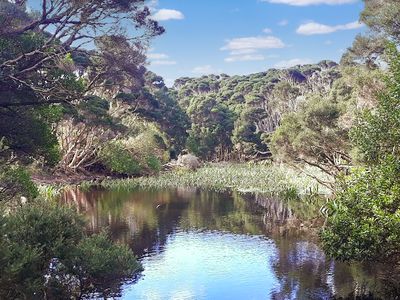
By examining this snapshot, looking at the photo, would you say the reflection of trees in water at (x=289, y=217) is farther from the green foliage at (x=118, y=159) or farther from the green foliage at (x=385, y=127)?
the green foliage at (x=118, y=159)

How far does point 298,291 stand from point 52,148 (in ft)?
31.5

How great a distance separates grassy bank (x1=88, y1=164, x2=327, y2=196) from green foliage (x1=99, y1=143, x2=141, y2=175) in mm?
1974

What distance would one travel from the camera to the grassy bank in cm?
3478

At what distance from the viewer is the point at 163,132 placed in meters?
57.3

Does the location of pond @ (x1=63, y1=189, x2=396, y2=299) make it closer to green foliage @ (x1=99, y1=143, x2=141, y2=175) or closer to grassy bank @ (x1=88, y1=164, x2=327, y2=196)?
grassy bank @ (x1=88, y1=164, x2=327, y2=196)

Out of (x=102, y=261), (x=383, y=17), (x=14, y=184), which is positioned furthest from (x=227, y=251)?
(x=383, y=17)

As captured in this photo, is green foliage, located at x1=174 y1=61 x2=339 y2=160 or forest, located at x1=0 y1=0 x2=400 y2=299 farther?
green foliage, located at x1=174 y1=61 x2=339 y2=160

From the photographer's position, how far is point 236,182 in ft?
136

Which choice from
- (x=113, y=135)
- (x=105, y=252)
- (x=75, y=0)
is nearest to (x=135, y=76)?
(x=75, y=0)

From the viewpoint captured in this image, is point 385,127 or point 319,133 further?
point 319,133

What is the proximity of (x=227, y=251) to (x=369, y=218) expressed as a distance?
322 inches

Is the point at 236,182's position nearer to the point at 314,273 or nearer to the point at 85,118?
the point at 85,118

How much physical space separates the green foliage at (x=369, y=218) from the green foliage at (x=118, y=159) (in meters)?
32.4

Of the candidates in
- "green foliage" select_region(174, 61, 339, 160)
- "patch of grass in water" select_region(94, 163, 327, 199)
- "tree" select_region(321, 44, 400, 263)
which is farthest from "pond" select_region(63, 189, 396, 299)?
"green foliage" select_region(174, 61, 339, 160)
